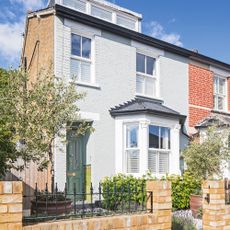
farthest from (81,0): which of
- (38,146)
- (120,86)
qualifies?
(38,146)

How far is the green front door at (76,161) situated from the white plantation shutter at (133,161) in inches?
63.0

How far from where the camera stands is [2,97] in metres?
8.61

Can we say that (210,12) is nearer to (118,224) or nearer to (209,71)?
(209,71)

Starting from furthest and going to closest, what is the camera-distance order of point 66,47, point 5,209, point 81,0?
1. point 81,0
2. point 66,47
3. point 5,209

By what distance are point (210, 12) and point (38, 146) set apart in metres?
9.16

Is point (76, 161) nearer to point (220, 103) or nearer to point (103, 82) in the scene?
point (103, 82)

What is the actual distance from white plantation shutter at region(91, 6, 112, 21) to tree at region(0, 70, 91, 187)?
30.5ft

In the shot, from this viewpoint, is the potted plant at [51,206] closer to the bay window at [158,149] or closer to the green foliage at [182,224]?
the green foliage at [182,224]

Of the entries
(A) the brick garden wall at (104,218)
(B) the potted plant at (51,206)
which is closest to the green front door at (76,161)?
(B) the potted plant at (51,206)

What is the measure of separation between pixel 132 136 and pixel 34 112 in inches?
232

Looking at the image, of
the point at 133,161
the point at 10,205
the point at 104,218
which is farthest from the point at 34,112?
the point at 133,161

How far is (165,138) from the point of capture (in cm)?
1439

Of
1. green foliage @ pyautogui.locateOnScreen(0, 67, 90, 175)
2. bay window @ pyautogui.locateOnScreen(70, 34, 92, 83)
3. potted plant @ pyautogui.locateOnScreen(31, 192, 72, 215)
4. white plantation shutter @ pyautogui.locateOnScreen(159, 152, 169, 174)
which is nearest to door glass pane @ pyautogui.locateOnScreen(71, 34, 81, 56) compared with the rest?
bay window @ pyautogui.locateOnScreen(70, 34, 92, 83)

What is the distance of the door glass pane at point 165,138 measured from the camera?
14227 mm
